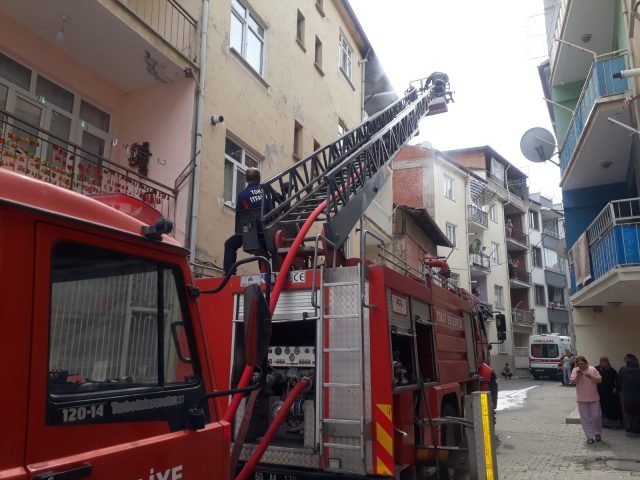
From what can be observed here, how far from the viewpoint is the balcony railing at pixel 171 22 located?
8.91m

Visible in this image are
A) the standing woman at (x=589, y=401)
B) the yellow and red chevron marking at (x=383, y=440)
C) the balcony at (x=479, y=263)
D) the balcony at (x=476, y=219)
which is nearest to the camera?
the yellow and red chevron marking at (x=383, y=440)

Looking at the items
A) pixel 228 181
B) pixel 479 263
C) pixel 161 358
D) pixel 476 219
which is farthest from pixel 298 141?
pixel 479 263

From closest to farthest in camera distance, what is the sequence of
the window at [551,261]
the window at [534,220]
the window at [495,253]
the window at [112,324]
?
the window at [112,324], the window at [495,253], the window at [534,220], the window at [551,261]

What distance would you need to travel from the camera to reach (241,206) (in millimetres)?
6477

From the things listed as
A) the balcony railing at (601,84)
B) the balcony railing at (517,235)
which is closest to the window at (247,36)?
the balcony railing at (601,84)

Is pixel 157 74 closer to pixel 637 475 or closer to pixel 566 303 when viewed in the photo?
pixel 637 475

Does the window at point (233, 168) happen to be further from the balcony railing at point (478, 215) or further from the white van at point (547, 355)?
the white van at point (547, 355)

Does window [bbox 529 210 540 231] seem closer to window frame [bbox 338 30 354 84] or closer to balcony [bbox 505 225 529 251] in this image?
balcony [bbox 505 225 529 251]

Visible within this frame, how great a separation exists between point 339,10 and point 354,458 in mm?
16130

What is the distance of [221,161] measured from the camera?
33.4 feet

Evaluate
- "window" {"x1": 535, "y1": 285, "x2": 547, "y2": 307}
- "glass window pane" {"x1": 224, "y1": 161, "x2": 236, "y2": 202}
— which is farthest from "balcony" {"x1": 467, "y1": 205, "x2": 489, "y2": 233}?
"glass window pane" {"x1": 224, "y1": 161, "x2": 236, "y2": 202}

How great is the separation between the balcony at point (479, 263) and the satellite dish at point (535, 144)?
55.4 feet

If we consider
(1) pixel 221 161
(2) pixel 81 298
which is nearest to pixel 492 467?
(2) pixel 81 298

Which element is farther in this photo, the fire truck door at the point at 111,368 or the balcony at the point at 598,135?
the balcony at the point at 598,135
